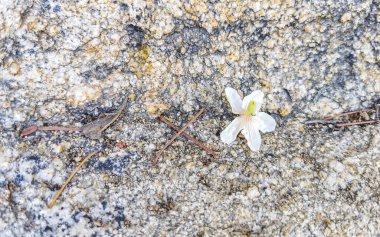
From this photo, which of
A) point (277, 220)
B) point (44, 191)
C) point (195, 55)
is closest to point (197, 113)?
point (195, 55)

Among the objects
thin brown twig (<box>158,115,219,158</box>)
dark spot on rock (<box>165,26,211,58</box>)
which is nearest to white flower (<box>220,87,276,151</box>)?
thin brown twig (<box>158,115,219,158</box>)

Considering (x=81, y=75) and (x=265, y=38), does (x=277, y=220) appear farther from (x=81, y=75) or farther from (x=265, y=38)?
(x=81, y=75)

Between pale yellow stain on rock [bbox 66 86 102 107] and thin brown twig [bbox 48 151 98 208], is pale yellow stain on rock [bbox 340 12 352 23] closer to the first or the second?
pale yellow stain on rock [bbox 66 86 102 107]

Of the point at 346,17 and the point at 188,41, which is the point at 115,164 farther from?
the point at 346,17

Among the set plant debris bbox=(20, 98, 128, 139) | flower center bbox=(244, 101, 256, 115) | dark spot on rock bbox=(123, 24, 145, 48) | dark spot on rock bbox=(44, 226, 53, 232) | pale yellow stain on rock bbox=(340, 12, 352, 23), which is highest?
pale yellow stain on rock bbox=(340, 12, 352, 23)

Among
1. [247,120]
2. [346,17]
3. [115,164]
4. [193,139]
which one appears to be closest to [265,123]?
[247,120]

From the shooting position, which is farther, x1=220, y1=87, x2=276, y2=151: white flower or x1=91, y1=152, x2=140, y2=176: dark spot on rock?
x1=220, y1=87, x2=276, y2=151: white flower
